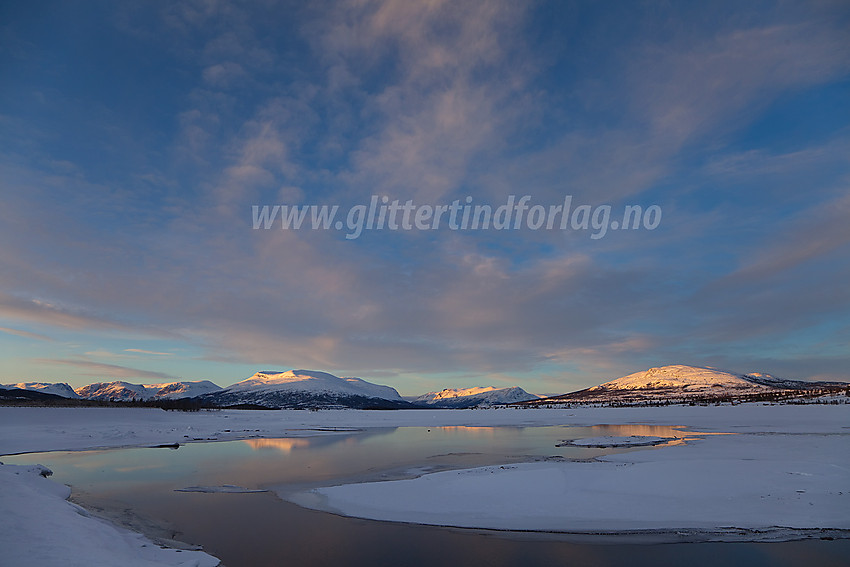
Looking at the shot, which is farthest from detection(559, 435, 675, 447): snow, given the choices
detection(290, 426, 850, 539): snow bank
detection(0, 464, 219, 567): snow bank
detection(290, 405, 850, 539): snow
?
detection(0, 464, 219, 567): snow bank

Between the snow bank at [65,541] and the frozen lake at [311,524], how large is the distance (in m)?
0.94

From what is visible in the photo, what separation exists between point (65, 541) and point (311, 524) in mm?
5115

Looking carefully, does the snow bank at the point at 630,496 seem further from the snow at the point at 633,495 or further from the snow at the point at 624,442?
the snow at the point at 624,442

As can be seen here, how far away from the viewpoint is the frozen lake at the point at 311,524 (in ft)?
30.5

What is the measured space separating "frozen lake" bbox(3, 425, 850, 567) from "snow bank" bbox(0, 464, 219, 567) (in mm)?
943

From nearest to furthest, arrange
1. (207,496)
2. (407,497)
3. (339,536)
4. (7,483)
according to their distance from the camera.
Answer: (339,536) < (7,483) < (407,497) < (207,496)

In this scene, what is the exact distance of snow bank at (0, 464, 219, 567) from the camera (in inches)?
308

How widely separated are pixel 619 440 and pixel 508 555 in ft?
72.3

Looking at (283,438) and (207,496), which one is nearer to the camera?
(207,496)

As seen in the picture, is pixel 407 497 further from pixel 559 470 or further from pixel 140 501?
pixel 140 501

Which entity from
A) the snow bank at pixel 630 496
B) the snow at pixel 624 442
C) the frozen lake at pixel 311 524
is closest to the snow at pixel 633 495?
the snow bank at pixel 630 496

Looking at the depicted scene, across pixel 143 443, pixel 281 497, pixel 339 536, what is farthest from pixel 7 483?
pixel 143 443

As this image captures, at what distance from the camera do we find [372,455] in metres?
26.2

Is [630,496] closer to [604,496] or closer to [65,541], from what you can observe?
[604,496]
